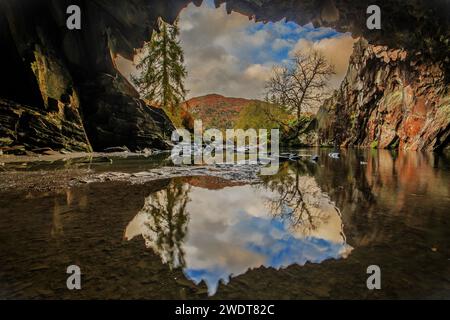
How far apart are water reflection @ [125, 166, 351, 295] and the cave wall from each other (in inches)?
366

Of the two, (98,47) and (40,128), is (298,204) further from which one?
(98,47)

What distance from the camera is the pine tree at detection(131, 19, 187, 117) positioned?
2714 cm

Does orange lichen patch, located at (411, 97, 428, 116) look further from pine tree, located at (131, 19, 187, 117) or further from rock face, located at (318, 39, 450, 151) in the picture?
pine tree, located at (131, 19, 187, 117)

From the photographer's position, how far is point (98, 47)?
14.9m

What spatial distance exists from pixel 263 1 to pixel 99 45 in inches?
365

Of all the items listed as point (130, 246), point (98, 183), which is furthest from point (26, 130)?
point (130, 246)

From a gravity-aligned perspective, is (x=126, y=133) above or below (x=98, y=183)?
above

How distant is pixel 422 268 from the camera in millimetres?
1778

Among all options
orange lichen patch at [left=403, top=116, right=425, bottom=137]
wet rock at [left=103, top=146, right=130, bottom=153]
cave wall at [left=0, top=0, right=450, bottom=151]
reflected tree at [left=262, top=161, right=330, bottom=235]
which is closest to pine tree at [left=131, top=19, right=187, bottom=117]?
cave wall at [left=0, top=0, right=450, bottom=151]

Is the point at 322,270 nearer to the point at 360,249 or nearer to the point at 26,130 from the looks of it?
the point at 360,249

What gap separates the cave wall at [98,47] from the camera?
32.9 feet

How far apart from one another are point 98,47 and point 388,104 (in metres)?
22.5

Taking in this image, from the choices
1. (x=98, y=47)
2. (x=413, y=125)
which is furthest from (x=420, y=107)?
(x=98, y=47)
